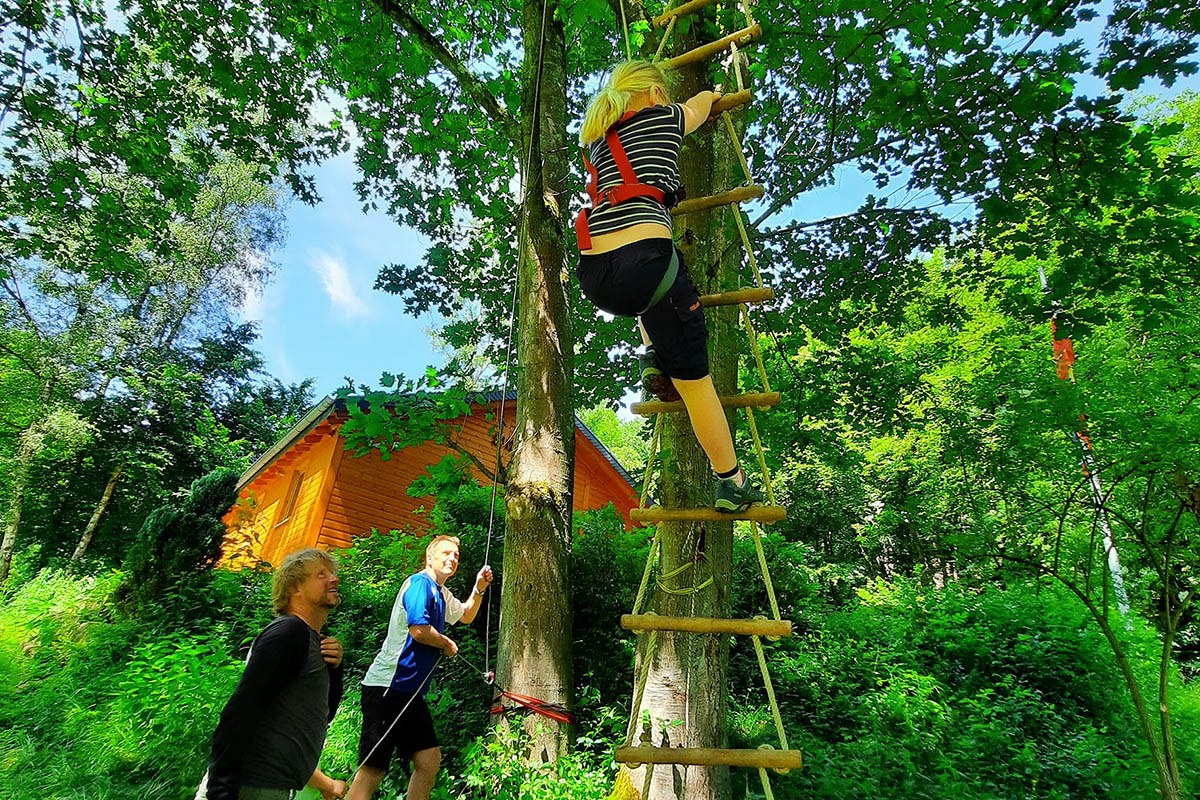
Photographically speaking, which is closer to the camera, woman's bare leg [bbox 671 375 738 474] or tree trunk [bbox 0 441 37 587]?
woman's bare leg [bbox 671 375 738 474]

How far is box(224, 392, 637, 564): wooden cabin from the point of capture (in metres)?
10.7

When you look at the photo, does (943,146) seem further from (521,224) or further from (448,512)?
(448,512)

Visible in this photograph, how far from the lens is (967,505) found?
34.2 feet

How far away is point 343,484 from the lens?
11398 mm

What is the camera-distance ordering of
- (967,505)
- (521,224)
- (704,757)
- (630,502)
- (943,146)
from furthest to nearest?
1. (630,502)
2. (967,505)
3. (521,224)
4. (943,146)
5. (704,757)

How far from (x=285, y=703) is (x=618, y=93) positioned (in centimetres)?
283

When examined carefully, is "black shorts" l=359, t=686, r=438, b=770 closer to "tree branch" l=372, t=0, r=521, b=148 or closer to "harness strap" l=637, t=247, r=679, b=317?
"harness strap" l=637, t=247, r=679, b=317

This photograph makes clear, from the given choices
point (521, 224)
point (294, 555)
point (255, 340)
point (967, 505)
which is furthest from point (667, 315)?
point (255, 340)

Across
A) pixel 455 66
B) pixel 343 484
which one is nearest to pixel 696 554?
pixel 455 66

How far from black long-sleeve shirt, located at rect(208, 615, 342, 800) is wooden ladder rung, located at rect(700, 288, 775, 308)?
7.35 feet

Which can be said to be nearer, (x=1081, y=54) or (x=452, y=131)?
(x=1081, y=54)

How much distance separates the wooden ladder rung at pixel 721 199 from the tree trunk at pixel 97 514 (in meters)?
21.4

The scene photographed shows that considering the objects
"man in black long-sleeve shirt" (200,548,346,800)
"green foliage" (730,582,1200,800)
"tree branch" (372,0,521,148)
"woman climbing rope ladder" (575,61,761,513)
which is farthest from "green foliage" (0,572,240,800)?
"tree branch" (372,0,521,148)

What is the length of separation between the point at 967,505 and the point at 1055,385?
5606 millimetres
